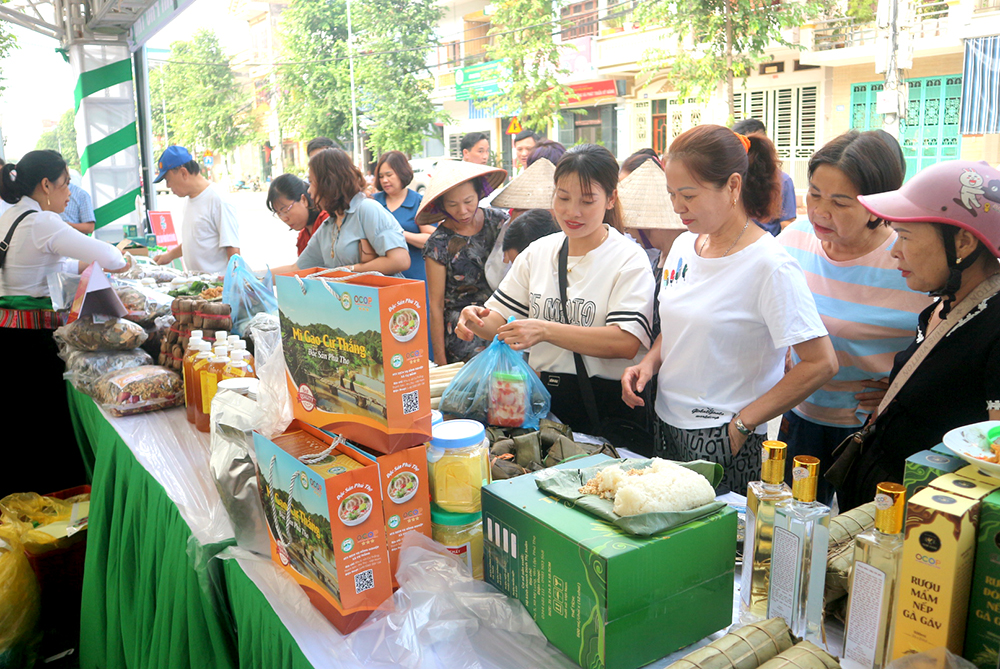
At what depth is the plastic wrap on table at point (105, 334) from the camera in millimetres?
2355

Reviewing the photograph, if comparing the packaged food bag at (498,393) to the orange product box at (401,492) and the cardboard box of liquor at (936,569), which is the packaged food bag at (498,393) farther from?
the cardboard box of liquor at (936,569)

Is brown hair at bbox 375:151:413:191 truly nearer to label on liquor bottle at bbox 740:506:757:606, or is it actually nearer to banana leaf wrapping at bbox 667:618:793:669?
label on liquor bottle at bbox 740:506:757:606

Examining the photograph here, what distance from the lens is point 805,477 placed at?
844mm

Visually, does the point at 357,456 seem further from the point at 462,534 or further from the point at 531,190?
the point at 531,190

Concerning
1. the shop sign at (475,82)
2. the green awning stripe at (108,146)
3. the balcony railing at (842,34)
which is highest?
the shop sign at (475,82)

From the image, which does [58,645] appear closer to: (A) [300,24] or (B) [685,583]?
(B) [685,583]

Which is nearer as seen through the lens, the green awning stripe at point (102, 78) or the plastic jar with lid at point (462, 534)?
the plastic jar with lid at point (462, 534)

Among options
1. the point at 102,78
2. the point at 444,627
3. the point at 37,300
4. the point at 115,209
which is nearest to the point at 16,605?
the point at 37,300

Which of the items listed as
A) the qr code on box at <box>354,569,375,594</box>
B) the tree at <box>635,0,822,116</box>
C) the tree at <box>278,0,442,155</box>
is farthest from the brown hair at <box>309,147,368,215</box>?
the tree at <box>278,0,442,155</box>

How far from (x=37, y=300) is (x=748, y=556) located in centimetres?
293

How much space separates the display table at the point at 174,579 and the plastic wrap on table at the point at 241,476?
4cm

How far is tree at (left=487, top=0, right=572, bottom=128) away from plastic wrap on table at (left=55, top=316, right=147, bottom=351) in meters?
12.6

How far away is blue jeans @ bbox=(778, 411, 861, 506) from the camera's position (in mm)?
1774

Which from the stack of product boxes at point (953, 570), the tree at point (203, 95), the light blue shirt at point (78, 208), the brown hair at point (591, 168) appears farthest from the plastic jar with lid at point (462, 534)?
the tree at point (203, 95)
